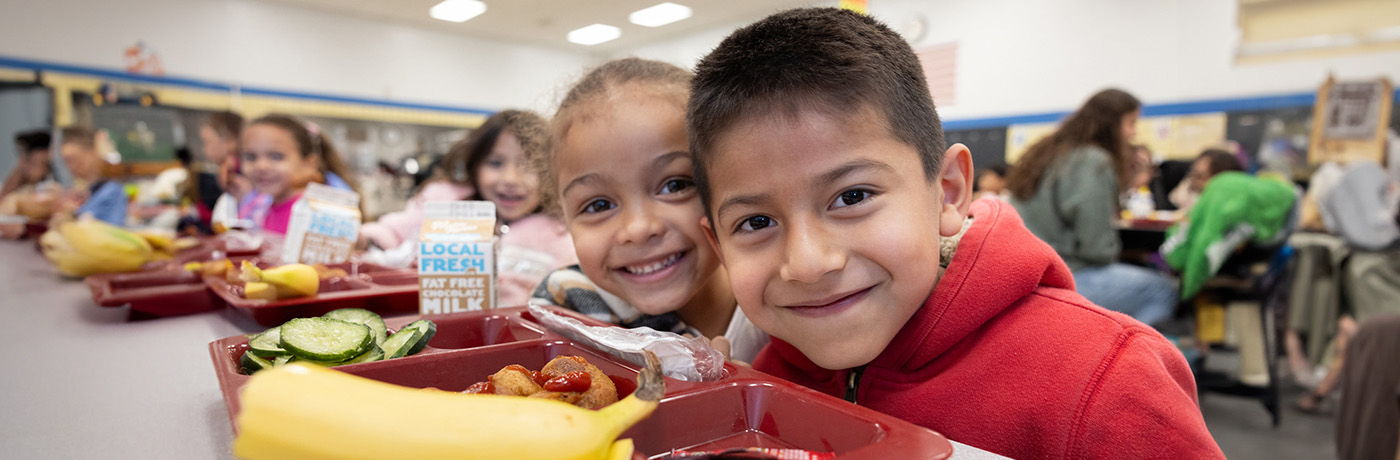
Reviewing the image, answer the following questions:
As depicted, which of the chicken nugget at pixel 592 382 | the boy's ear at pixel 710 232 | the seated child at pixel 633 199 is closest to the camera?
the chicken nugget at pixel 592 382

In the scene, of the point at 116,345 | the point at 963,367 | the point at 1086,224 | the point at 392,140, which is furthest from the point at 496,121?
the point at 392,140

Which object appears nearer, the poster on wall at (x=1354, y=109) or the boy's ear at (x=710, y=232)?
the boy's ear at (x=710, y=232)

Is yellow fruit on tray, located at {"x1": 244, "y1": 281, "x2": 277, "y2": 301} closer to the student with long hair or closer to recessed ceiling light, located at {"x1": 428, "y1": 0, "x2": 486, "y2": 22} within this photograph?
the student with long hair

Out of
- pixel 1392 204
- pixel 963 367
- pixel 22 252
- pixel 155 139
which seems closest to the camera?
pixel 963 367

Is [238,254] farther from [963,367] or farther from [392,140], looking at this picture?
[392,140]

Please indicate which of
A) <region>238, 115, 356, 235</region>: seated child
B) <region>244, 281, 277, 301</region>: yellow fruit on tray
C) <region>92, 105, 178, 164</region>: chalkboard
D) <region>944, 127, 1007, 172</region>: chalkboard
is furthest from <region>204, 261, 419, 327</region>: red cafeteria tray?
<region>92, 105, 178, 164</region>: chalkboard

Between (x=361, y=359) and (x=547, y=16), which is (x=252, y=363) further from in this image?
(x=547, y=16)

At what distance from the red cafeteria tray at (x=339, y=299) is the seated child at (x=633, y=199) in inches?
13.9

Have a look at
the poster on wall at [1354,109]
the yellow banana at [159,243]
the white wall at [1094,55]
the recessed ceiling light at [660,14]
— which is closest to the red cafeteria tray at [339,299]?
the yellow banana at [159,243]

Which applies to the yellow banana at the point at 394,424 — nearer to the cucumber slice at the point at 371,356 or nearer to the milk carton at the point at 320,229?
the cucumber slice at the point at 371,356

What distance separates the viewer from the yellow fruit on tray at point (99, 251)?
6.21 feet

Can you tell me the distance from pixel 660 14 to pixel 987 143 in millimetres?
4309

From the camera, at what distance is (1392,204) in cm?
468

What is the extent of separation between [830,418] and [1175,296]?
12.7ft
